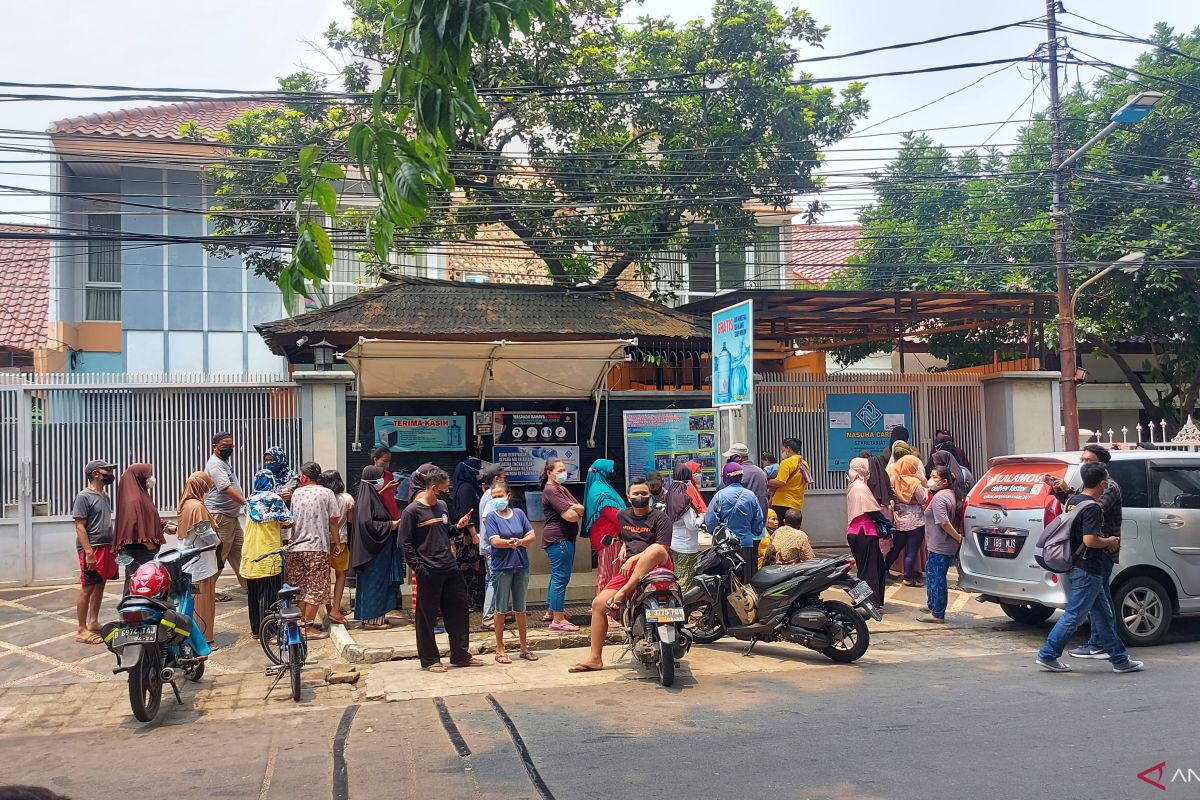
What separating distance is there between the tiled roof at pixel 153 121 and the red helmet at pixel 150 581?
13.7 meters

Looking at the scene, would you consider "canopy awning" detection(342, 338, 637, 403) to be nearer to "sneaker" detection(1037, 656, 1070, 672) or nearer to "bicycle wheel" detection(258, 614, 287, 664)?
"bicycle wheel" detection(258, 614, 287, 664)

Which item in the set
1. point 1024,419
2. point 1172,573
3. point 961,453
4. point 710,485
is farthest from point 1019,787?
point 1024,419

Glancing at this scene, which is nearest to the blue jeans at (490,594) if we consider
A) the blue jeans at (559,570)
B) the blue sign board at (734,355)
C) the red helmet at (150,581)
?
the blue jeans at (559,570)

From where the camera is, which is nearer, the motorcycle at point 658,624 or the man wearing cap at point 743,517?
the motorcycle at point 658,624

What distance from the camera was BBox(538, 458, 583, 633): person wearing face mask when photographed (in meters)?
9.43

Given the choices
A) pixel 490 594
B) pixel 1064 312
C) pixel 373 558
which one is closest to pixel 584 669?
pixel 490 594

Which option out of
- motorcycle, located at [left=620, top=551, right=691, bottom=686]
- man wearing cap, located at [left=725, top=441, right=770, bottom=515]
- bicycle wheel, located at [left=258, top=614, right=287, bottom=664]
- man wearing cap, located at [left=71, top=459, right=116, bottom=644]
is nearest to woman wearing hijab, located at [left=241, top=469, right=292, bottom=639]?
bicycle wheel, located at [left=258, top=614, right=287, bottom=664]

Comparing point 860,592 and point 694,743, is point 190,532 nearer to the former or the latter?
point 694,743

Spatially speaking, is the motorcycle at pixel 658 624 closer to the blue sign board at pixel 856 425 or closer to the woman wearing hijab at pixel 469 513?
the woman wearing hijab at pixel 469 513

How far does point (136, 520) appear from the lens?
911 centimetres

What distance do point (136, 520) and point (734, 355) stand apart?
20.7ft

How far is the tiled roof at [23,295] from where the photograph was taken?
1961 cm

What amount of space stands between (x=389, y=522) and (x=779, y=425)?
678cm

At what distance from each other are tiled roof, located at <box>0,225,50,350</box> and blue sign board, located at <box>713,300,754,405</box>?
14.8 metres
